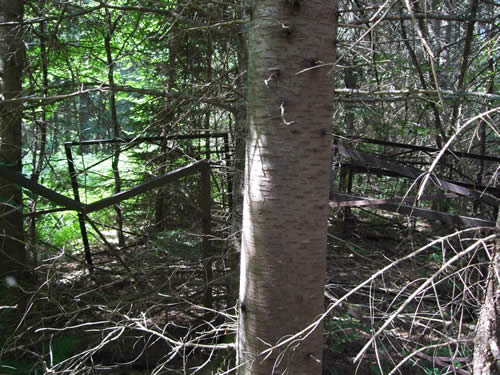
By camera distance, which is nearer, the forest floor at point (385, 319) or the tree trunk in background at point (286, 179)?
the tree trunk in background at point (286, 179)

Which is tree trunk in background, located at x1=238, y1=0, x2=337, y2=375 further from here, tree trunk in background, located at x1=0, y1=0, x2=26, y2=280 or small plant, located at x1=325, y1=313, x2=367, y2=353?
tree trunk in background, located at x1=0, y1=0, x2=26, y2=280

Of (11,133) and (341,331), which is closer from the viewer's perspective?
(341,331)

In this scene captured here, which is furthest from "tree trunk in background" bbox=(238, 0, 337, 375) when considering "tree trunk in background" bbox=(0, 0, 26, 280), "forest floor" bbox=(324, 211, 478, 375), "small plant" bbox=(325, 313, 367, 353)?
"tree trunk in background" bbox=(0, 0, 26, 280)

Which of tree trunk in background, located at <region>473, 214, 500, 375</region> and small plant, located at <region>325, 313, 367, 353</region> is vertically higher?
tree trunk in background, located at <region>473, 214, 500, 375</region>

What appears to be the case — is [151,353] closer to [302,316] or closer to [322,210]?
[302,316]

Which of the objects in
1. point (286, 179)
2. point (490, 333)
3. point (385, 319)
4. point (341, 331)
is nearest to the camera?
point (490, 333)

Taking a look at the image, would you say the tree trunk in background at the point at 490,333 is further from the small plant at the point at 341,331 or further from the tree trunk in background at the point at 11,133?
the tree trunk in background at the point at 11,133

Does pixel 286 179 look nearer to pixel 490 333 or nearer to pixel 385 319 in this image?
pixel 490 333

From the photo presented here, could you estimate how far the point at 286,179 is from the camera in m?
1.77

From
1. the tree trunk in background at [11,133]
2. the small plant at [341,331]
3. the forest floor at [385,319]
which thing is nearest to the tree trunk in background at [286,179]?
the forest floor at [385,319]

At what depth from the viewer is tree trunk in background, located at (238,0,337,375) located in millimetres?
1689

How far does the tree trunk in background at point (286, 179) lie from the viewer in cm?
169

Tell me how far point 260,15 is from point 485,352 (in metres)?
1.50

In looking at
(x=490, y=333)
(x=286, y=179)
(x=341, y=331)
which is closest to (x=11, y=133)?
(x=286, y=179)
